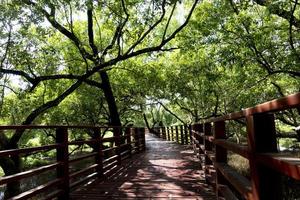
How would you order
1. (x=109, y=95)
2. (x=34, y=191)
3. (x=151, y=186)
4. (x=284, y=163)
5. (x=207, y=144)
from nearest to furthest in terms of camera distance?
(x=284, y=163) → (x=34, y=191) → (x=207, y=144) → (x=151, y=186) → (x=109, y=95)

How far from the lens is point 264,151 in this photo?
7.32ft

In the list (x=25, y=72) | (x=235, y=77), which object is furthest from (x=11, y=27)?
(x=235, y=77)

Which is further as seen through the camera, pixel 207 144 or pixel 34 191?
pixel 207 144

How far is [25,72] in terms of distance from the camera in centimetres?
A: 1127

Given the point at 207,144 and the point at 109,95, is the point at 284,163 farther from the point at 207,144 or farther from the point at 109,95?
the point at 109,95

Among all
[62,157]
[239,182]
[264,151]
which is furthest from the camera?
[62,157]

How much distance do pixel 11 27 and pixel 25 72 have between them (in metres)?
1.49

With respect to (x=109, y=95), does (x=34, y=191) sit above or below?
below

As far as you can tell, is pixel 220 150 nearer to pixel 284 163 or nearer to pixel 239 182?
pixel 239 182

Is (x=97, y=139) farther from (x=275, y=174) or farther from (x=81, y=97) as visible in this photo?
(x=81, y=97)

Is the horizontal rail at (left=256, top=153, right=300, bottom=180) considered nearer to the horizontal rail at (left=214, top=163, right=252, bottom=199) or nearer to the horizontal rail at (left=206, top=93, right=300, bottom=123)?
the horizontal rail at (left=206, top=93, right=300, bottom=123)

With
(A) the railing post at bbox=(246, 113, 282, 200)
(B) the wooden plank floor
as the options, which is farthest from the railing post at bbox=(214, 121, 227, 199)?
(A) the railing post at bbox=(246, 113, 282, 200)

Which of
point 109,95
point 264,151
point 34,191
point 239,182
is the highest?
point 109,95

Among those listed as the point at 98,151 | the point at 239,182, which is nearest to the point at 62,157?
the point at 98,151
